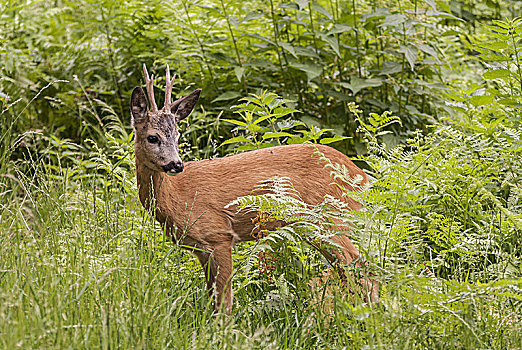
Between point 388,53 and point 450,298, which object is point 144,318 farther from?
point 388,53

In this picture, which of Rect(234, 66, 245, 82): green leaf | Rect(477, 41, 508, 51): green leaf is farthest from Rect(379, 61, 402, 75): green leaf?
Rect(477, 41, 508, 51): green leaf

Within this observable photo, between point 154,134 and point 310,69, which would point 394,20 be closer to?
point 310,69

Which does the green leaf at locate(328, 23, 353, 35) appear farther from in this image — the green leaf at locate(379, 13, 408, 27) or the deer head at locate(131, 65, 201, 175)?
the deer head at locate(131, 65, 201, 175)

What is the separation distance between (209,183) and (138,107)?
60 centimetres

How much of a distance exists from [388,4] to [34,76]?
3.71 m

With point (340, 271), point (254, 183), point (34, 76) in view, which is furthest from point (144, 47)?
point (340, 271)

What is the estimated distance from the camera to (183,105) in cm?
397

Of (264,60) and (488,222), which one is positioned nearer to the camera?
(488,222)

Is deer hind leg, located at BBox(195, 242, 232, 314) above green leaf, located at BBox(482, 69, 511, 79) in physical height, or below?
below

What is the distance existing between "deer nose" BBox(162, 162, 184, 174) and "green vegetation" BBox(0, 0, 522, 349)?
1.12ft

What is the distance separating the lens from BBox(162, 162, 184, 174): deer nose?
3586mm

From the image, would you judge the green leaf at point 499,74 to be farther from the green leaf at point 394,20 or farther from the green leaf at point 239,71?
the green leaf at point 239,71

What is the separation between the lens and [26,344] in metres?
2.48

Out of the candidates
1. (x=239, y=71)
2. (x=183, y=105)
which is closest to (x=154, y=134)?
(x=183, y=105)
